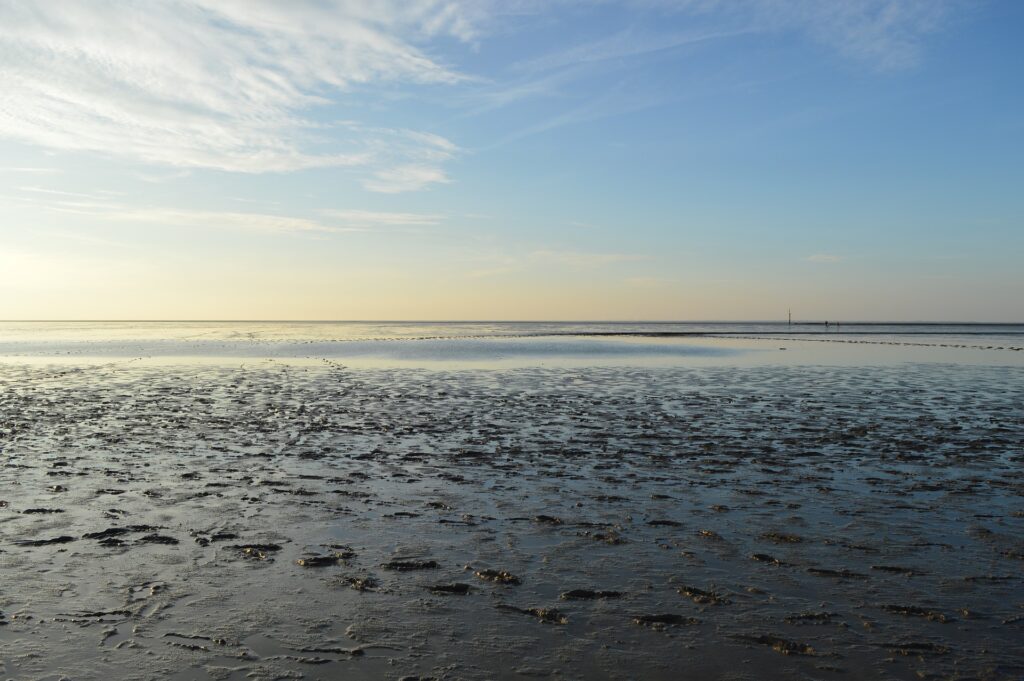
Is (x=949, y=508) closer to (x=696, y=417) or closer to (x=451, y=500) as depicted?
(x=451, y=500)

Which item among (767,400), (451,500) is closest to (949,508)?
(451,500)

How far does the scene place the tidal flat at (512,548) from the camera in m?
7.26

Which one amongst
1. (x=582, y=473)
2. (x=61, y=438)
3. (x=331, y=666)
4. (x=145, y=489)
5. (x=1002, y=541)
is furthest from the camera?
(x=61, y=438)

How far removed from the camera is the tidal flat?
7.26m

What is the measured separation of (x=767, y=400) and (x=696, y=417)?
21.9ft

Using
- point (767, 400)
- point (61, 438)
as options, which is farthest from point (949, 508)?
point (61, 438)

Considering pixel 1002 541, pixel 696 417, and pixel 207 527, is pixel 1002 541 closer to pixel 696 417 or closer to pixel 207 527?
pixel 207 527

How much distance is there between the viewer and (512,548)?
34.9 ft

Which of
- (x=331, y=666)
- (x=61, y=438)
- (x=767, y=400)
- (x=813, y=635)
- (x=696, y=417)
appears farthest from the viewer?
(x=767, y=400)

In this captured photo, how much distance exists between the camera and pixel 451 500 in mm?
13586

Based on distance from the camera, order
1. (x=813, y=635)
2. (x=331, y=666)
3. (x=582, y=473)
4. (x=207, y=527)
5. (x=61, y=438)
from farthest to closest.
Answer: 1. (x=61, y=438)
2. (x=582, y=473)
3. (x=207, y=527)
4. (x=813, y=635)
5. (x=331, y=666)

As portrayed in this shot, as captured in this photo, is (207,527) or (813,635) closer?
(813,635)

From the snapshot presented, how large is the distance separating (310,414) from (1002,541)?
21088 mm

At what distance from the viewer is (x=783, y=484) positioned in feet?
48.6
